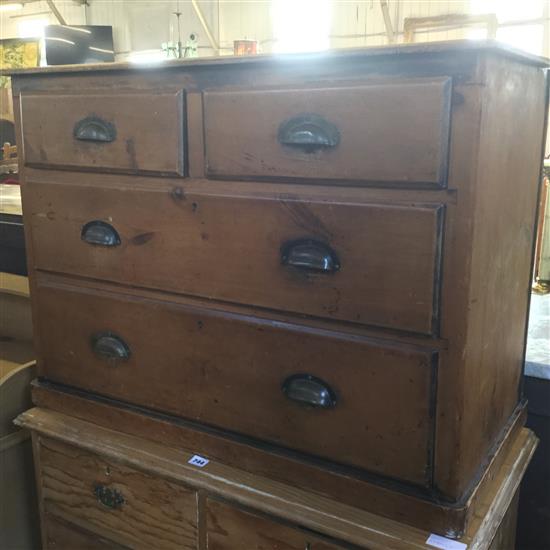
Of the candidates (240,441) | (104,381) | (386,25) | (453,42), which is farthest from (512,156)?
(386,25)

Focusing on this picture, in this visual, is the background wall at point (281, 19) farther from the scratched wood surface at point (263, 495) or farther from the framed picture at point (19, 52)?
the scratched wood surface at point (263, 495)

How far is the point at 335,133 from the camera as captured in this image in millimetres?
818

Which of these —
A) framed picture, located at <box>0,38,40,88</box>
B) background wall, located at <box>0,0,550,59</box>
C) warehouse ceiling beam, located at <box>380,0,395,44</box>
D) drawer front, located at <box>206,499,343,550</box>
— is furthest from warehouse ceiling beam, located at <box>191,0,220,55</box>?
drawer front, located at <box>206,499,343,550</box>

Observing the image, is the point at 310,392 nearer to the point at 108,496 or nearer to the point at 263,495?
the point at 263,495

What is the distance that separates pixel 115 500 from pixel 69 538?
0.58ft

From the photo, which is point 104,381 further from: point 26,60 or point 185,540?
point 26,60

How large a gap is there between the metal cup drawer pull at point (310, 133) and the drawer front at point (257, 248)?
8 centimetres

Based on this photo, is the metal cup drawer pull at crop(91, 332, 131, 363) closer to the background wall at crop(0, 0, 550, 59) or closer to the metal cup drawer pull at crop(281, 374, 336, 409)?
the metal cup drawer pull at crop(281, 374, 336, 409)

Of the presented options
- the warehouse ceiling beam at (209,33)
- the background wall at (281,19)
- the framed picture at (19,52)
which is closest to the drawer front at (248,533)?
the background wall at (281,19)

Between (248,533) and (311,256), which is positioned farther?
(248,533)

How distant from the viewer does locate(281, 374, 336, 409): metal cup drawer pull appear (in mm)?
910

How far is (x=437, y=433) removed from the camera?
0.84 meters

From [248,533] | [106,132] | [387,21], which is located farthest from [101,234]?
[387,21]

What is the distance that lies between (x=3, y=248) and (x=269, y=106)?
54.9 inches
